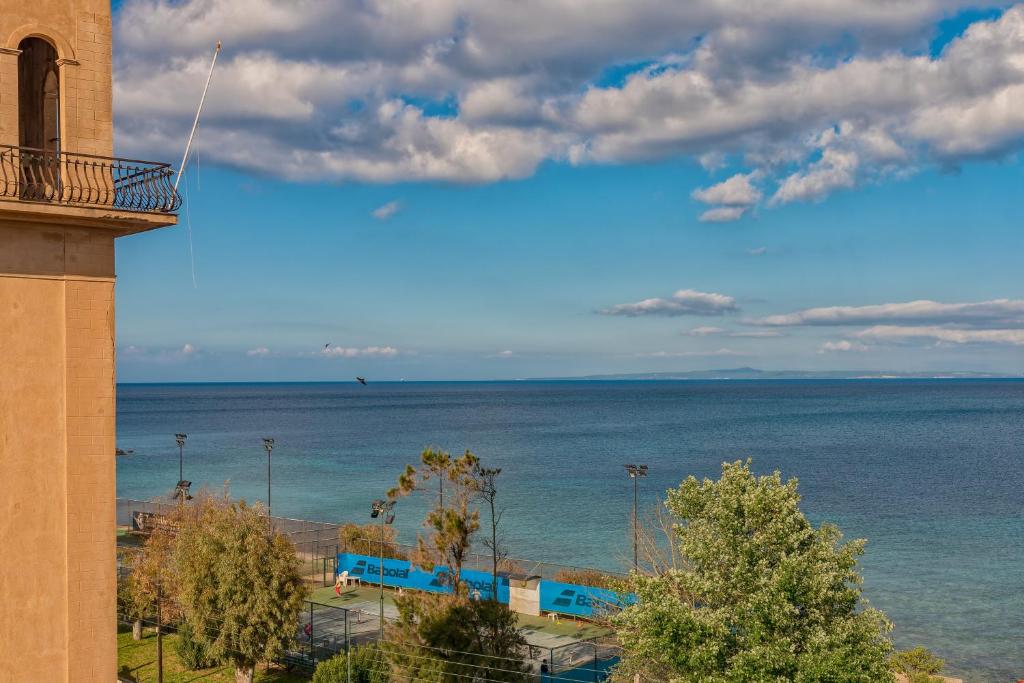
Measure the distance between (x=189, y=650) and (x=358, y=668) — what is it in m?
9.25

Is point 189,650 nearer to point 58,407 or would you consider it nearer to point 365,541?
point 365,541

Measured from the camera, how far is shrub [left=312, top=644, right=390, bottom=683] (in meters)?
28.9

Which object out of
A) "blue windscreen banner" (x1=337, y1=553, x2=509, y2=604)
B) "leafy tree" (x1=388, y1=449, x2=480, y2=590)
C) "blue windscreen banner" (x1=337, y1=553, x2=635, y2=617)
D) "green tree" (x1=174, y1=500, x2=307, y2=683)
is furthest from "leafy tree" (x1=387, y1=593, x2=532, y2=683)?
"blue windscreen banner" (x1=337, y1=553, x2=509, y2=604)

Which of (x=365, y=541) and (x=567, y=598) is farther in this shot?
(x=365, y=541)

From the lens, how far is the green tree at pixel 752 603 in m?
19.0

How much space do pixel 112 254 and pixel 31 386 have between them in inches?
80.2

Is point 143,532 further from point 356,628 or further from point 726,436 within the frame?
point 726,436

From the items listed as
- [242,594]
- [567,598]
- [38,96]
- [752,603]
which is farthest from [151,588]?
[38,96]

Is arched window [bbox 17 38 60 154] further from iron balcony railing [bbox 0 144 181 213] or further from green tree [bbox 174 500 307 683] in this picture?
green tree [bbox 174 500 307 683]

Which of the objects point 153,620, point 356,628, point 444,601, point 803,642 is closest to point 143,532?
point 153,620

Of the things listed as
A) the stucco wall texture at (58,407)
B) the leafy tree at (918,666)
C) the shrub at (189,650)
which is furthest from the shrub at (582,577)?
the stucco wall texture at (58,407)

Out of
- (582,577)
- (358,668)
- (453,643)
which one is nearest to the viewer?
(453,643)

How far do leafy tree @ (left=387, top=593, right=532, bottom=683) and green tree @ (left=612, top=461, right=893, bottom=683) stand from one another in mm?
6086

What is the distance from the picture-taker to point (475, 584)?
4197 cm
